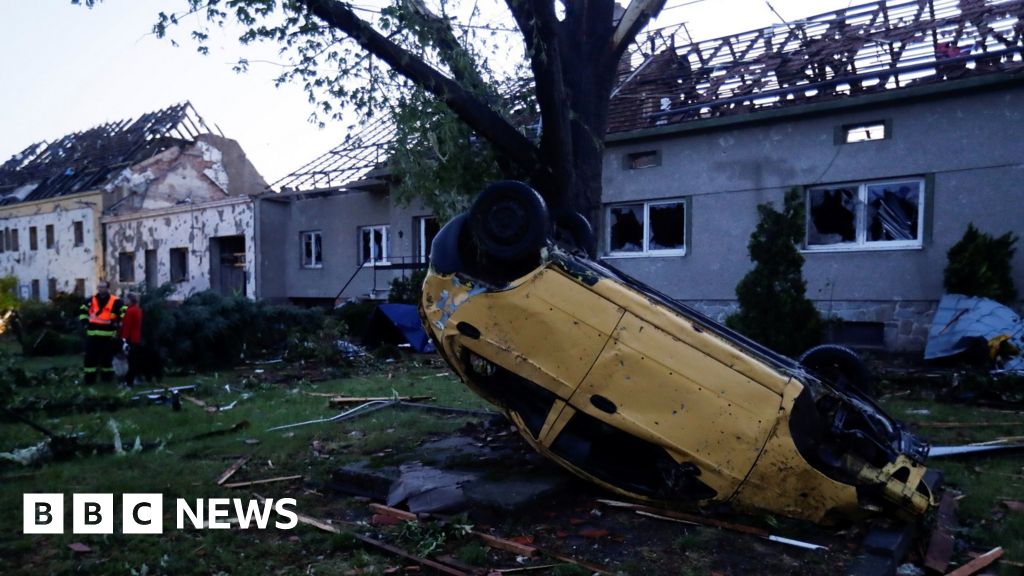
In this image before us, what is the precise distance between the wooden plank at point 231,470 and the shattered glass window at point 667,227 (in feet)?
33.6

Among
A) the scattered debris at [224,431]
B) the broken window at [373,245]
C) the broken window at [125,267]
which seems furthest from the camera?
the broken window at [125,267]

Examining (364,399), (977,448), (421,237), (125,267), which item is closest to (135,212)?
(125,267)

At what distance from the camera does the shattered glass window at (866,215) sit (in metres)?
12.2

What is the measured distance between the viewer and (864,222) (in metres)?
12.6

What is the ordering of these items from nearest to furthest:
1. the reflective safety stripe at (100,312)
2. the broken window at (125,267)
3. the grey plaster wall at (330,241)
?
the reflective safety stripe at (100,312) → the grey plaster wall at (330,241) → the broken window at (125,267)

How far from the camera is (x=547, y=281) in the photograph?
14.7 feet

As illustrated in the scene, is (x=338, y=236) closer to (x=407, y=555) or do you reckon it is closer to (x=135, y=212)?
(x=135, y=212)

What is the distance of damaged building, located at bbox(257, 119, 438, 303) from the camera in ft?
65.7

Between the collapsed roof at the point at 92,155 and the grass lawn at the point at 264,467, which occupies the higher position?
the collapsed roof at the point at 92,155

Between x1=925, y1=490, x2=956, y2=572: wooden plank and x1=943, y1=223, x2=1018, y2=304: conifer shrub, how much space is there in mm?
7078

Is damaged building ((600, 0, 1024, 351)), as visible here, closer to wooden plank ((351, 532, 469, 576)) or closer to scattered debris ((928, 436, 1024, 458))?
scattered debris ((928, 436, 1024, 458))

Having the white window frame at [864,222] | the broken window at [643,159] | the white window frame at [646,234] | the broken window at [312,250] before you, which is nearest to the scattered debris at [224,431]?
the white window frame at [864,222]

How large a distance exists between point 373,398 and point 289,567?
17.5ft

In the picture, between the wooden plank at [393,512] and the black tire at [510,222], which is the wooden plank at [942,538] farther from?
the wooden plank at [393,512]
